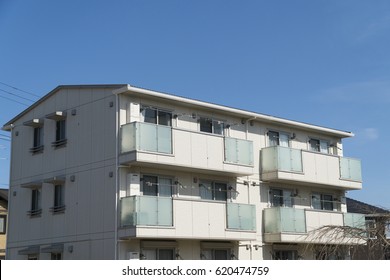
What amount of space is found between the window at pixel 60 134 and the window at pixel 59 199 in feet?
5.70

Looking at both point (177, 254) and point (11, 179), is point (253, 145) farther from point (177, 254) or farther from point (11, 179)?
point (11, 179)

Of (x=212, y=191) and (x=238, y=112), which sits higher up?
(x=238, y=112)

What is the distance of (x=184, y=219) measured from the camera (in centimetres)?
2161

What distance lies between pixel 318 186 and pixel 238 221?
6.55m

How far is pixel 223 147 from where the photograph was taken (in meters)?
23.6

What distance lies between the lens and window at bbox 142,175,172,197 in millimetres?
22062

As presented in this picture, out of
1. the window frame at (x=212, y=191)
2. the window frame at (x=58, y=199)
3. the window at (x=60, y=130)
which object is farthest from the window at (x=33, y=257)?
the window frame at (x=212, y=191)

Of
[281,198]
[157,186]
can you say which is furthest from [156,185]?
[281,198]

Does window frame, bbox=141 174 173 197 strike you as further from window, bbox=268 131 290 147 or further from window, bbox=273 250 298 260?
window, bbox=268 131 290 147

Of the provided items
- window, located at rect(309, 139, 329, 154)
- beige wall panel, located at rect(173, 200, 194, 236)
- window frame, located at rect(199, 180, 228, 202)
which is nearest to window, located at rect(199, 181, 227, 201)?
window frame, located at rect(199, 180, 228, 202)

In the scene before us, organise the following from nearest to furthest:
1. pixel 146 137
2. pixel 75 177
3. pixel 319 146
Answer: pixel 146 137 < pixel 75 177 < pixel 319 146

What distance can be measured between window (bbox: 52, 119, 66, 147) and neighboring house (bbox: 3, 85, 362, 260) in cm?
4

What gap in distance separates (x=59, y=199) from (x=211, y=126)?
6.80 m

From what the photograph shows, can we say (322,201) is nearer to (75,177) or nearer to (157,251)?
(157,251)
